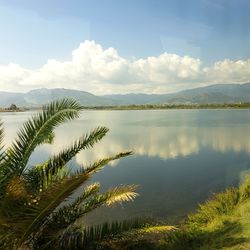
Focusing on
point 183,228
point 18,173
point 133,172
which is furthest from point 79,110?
point 133,172

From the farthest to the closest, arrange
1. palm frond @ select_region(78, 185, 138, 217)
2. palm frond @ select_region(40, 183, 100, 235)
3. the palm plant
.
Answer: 1. palm frond @ select_region(78, 185, 138, 217)
2. palm frond @ select_region(40, 183, 100, 235)
3. the palm plant

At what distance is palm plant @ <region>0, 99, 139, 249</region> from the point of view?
673cm

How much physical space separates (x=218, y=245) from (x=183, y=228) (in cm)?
256

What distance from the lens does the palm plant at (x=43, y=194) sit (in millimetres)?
6730

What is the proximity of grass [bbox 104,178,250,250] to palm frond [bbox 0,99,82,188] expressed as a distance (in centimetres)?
265

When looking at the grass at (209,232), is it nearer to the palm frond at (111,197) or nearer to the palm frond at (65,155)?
the palm frond at (111,197)

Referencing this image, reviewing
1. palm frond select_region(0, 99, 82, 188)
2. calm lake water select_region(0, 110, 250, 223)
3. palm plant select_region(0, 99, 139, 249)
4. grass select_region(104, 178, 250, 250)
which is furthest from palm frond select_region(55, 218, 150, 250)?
calm lake water select_region(0, 110, 250, 223)

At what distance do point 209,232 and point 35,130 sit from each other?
19.7 ft

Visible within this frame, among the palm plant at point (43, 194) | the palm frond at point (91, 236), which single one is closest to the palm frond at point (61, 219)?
the palm plant at point (43, 194)

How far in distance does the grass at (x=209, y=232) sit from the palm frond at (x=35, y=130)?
265 cm

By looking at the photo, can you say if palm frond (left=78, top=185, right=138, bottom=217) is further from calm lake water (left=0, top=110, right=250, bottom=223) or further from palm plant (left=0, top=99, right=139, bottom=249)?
calm lake water (left=0, top=110, right=250, bottom=223)

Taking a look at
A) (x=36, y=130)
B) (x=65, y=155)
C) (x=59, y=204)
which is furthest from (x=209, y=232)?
(x=36, y=130)

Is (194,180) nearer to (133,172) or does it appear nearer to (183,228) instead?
(133,172)

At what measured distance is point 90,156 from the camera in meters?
31.1
